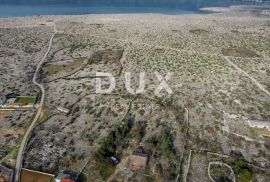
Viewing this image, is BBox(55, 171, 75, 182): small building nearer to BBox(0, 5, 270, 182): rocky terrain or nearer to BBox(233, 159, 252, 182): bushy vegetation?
BBox(0, 5, 270, 182): rocky terrain

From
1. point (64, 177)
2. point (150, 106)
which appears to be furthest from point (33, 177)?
point (150, 106)

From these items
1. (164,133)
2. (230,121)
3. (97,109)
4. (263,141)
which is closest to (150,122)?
(164,133)

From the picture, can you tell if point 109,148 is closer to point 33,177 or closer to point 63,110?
point 33,177

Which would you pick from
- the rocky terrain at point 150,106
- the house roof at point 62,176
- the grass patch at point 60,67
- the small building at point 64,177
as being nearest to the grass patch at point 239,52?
the rocky terrain at point 150,106

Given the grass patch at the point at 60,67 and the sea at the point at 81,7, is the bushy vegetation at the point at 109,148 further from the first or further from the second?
the sea at the point at 81,7

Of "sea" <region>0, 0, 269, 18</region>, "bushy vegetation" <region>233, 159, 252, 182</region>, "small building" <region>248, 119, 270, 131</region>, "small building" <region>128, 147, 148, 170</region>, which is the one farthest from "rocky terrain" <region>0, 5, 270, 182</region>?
"sea" <region>0, 0, 269, 18</region>

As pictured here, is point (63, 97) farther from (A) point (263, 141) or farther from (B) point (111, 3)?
(B) point (111, 3)
